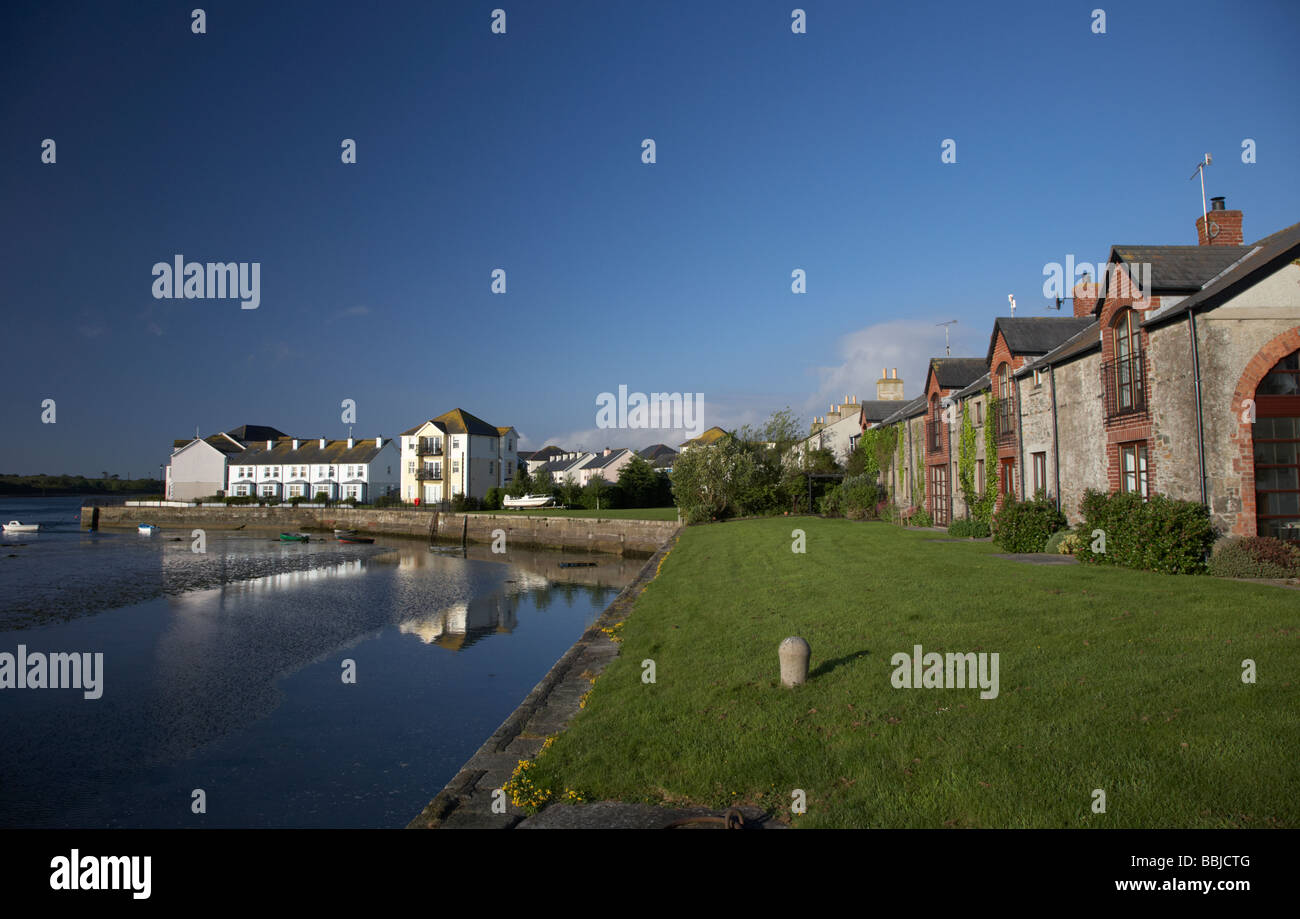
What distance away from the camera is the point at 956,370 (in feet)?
91.1

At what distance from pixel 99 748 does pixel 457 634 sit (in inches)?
349

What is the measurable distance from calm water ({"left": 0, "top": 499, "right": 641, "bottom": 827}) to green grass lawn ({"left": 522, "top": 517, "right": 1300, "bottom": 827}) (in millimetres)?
3563

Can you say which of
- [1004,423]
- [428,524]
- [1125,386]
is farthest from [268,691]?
[428,524]

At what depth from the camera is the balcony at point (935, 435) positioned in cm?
2769

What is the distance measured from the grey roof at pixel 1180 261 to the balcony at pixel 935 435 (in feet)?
40.3

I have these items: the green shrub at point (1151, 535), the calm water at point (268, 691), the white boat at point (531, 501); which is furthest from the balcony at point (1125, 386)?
the white boat at point (531, 501)

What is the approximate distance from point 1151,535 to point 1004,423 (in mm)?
9737

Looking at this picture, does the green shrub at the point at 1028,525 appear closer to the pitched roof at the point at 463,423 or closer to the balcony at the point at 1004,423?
the balcony at the point at 1004,423

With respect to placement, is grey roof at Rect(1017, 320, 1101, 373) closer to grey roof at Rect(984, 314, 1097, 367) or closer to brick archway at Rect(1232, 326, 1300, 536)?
grey roof at Rect(984, 314, 1097, 367)

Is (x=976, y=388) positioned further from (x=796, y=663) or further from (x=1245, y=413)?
(x=796, y=663)

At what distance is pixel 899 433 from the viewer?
32250 mm
